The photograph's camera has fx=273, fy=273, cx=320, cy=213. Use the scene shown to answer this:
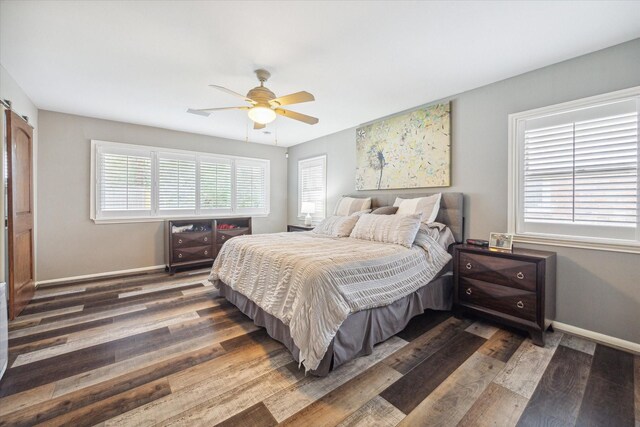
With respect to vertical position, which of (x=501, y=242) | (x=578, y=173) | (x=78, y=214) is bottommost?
(x=501, y=242)

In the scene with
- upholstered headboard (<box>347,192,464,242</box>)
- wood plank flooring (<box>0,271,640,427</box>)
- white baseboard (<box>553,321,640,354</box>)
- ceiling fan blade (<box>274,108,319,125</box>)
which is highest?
ceiling fan blade (<box>274,108,319,125</box>)

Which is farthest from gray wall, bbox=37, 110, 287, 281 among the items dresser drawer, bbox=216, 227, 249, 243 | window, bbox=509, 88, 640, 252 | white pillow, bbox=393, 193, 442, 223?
window, bbox=509, 88, 640, 252

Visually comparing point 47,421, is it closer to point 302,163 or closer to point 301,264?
point 301,264

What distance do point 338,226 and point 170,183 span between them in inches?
128

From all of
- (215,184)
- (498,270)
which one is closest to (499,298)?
(498,270)

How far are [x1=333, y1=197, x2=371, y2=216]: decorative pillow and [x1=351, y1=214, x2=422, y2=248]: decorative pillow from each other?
2.55 ft

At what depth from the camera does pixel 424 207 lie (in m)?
3.32

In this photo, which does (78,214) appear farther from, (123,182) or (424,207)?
(424,207)

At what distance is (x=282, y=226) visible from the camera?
645cm

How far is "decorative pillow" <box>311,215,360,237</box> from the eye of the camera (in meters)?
3.58

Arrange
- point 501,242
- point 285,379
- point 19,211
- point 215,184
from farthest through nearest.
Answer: point 215,184 < point 19,211 < point 501,242 < point 285,379

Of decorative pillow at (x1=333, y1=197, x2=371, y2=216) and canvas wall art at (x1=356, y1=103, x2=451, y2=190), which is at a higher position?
canvas wall art at (x1=356, y1=103, x2=451, y2=190)

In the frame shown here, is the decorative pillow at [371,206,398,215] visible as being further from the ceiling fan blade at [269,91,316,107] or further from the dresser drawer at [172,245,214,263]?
the dresser drawer at [172,245,214,263]

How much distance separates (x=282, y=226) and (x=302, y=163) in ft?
5.16
